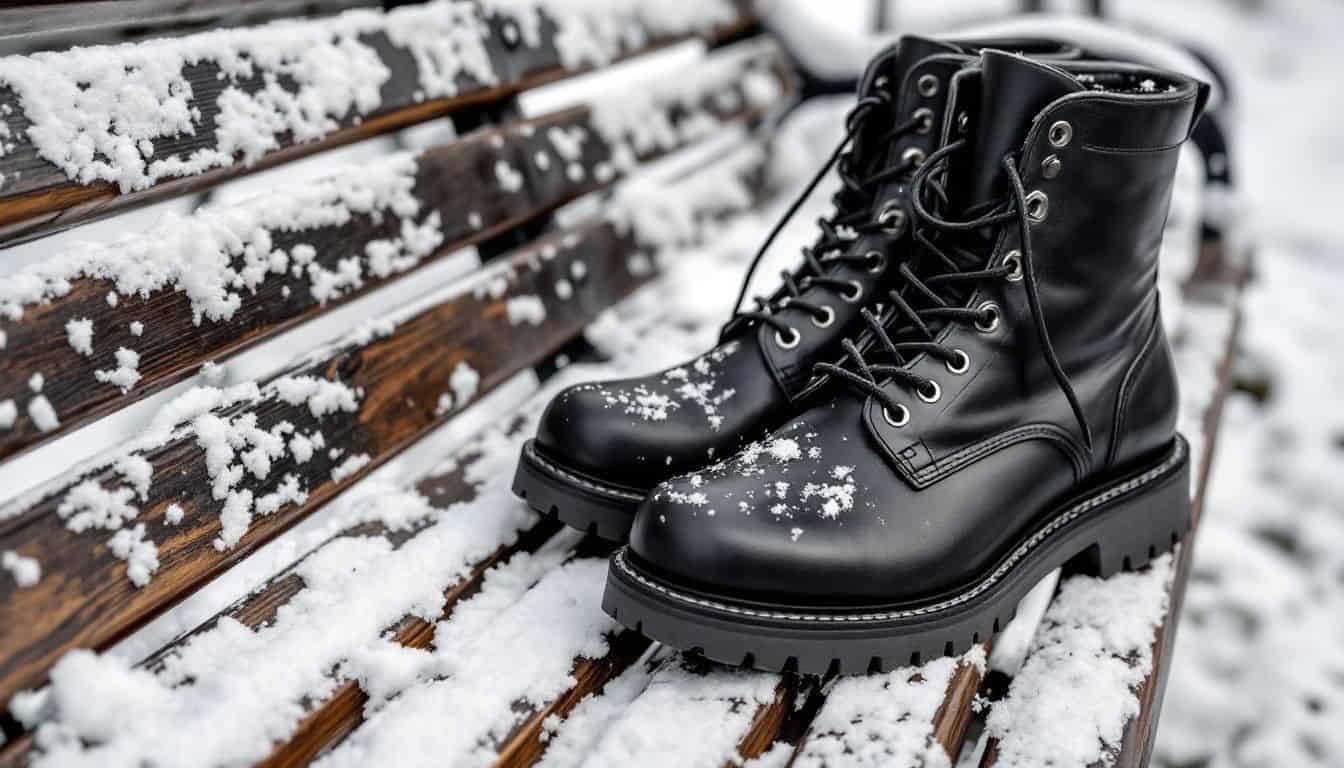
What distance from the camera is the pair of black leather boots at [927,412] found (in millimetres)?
919

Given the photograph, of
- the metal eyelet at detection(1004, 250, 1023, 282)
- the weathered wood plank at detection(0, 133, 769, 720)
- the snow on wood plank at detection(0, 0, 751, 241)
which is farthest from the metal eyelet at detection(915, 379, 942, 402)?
the snow on wood plank at detection(0, 0, 751, 241)

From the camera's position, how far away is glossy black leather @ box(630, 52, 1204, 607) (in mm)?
919

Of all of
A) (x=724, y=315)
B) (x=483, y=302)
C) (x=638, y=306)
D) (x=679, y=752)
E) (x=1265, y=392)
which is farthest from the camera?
(x=1265, y=392)

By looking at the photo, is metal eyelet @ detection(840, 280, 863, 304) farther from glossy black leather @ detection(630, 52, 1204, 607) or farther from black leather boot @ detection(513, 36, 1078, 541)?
glossy black leather @ detection(630, 52, 1204, 607)

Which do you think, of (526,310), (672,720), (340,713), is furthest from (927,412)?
(526,310)

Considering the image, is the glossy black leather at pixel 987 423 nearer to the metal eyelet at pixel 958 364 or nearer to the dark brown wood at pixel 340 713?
the metal eyelet at pixel 958 364

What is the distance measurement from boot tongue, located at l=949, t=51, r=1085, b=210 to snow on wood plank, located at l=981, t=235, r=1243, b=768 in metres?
0.44

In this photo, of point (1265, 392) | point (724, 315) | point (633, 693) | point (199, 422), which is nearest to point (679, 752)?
point (633, 693)

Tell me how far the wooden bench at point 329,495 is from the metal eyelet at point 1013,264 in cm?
35

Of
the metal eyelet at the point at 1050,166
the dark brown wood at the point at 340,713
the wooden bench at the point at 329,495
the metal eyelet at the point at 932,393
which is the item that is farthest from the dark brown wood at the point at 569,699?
the metal eyelet at the point at 1050,166

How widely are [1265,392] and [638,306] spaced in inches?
66.1

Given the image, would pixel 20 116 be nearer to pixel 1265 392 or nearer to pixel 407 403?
pixel 407 403

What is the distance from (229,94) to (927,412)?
2.60 feet

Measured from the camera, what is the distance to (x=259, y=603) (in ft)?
3.23
